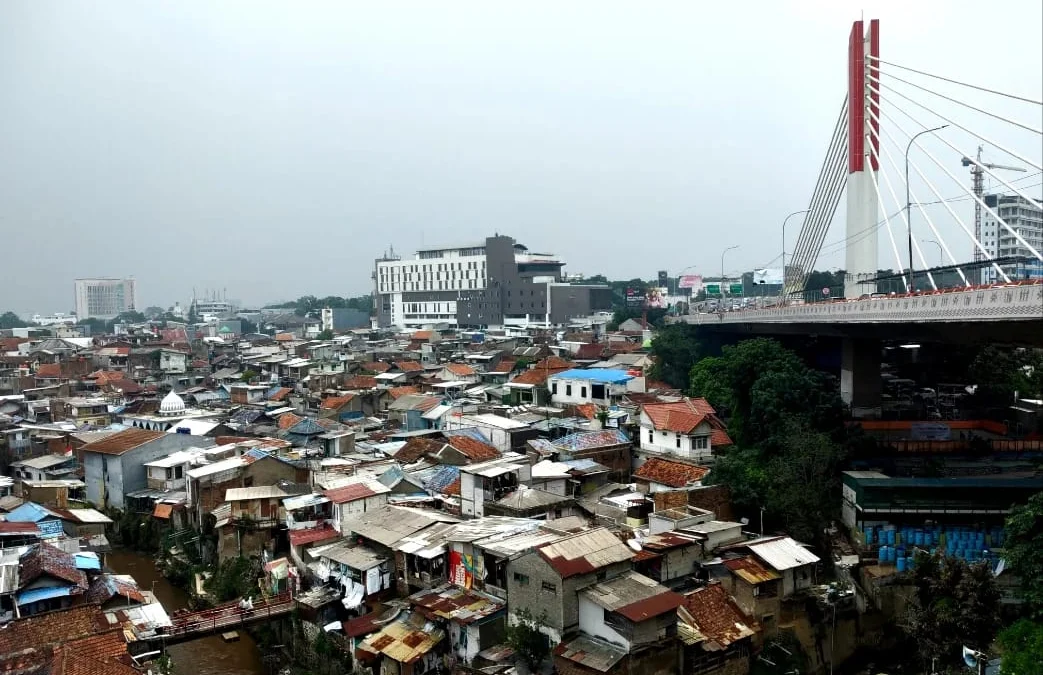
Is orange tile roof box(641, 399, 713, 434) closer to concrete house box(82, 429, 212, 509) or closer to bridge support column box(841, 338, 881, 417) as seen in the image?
bridge support column box(841, 338, 881, 417)

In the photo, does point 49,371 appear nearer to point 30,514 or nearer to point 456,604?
point 30,514

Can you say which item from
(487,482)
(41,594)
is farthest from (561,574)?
(41,594)

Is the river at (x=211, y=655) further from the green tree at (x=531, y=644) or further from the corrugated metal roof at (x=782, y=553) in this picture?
the corrugated metal roof at (x=782, y=553)

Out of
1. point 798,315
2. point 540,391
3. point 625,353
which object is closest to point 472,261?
point 625,353

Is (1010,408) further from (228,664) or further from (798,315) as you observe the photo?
(228,664)

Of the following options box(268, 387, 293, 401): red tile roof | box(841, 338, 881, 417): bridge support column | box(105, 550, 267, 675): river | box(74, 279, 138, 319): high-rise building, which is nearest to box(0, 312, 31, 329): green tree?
box(74, 279, 138, 319): high-rise building

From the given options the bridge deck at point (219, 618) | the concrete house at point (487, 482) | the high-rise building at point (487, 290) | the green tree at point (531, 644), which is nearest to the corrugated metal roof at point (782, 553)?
the green tree at point (531, 644)
